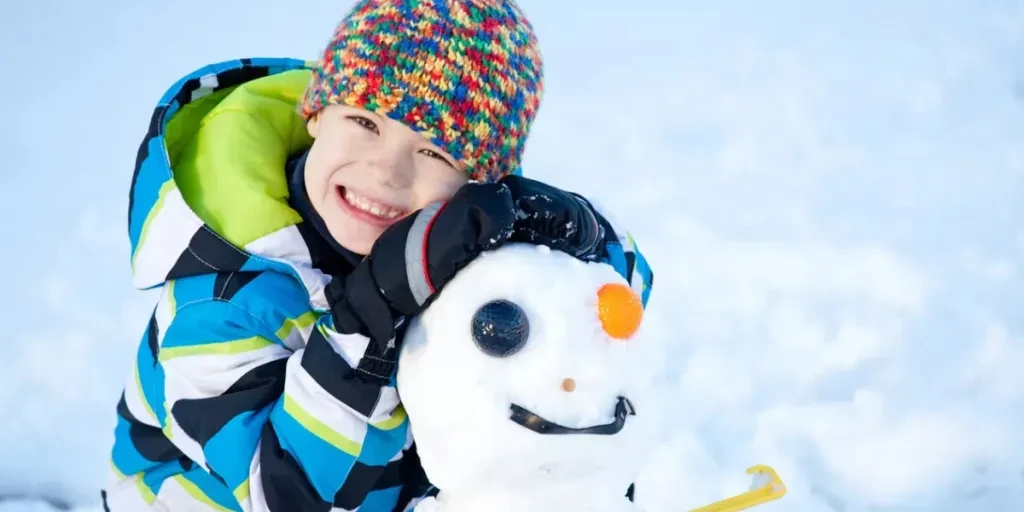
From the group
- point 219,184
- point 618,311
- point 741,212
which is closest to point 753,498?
point 618,311

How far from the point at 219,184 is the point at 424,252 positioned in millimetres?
411

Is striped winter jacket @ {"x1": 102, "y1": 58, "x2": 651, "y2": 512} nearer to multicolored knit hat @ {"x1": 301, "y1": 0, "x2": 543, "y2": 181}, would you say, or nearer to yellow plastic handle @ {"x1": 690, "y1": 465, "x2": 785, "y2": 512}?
multicolored knit hat @ {"x1": 301, "y1": 0, "x2": 543, "y2": 181}

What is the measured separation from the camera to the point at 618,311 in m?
0.71

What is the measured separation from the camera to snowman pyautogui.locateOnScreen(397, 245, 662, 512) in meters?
0.70

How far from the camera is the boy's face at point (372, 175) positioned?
0.98 meters

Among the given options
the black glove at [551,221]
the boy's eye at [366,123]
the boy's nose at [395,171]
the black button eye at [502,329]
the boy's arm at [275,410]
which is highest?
the boy's eye at [366,123]

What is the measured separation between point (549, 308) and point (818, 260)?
1226mm

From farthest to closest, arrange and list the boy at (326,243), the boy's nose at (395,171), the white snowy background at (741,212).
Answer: the white snowy background at (741,212), the boy's nose at (395,171), the boy at (326,243)

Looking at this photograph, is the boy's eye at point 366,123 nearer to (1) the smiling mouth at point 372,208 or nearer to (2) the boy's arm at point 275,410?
(1) the smiling mouth at point 372,208

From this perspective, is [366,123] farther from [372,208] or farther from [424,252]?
[424,252]

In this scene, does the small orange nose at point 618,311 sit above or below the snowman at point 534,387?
above

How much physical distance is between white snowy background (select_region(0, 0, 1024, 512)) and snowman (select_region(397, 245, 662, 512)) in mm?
682

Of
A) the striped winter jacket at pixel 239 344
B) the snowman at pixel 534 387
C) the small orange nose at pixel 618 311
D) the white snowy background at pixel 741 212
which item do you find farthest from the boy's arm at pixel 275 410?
the white snowy background at pixel 741 212

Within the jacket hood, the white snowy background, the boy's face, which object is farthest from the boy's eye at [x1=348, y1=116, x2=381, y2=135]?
the white snowy background
